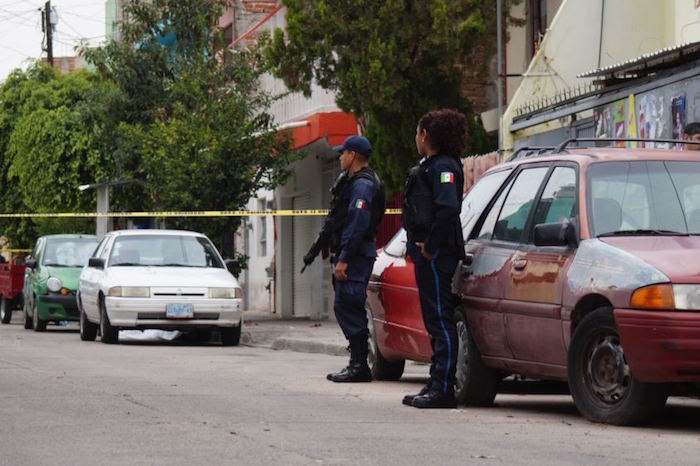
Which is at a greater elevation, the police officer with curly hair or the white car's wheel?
the police officer with curly hair

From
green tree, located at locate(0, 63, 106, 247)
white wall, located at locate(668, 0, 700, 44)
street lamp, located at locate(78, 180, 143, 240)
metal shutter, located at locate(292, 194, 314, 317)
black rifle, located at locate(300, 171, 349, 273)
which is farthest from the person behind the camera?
green tree, located at locate(0, 63, 106, 247)

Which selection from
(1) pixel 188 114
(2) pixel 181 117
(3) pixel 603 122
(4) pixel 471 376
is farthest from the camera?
(2) pixel 181 117

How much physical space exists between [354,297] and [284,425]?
3.62 metres

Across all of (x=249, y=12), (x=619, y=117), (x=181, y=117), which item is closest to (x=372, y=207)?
(x=619, y=117)

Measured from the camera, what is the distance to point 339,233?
1261cm

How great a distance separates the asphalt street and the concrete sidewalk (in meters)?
4.66

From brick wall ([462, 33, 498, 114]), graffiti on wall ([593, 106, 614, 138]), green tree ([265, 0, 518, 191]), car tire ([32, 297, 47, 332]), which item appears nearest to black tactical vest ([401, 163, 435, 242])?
graffiti on wall ([593, 106, 614, 138])

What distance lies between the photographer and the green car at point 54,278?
25.1 m

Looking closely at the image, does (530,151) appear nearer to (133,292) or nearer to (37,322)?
(133,292)

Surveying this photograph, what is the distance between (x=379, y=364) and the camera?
500 inches

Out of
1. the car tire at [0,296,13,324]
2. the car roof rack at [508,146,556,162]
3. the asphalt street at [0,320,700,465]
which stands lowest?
the car tire at [0,296,13,324]

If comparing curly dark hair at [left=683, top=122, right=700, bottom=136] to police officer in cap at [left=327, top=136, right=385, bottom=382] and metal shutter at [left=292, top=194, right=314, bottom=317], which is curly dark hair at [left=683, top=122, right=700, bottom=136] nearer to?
police officer in cap at [left=327, top=136, right=385, bottom=382]

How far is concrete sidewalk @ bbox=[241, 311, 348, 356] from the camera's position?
18531 mm

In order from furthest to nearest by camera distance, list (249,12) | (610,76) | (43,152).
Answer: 1. (43,152)
2. (249,12)
3. (610,76)
